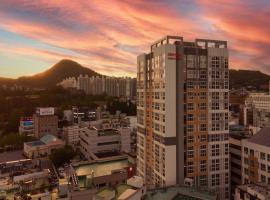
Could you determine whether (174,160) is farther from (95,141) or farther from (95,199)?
(95,141)

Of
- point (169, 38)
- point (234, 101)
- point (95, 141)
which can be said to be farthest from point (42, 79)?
point (169, 38)

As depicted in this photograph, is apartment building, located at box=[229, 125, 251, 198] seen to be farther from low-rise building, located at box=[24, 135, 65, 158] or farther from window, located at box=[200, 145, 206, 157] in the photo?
low-rise building, located at box=[24, 135, 65, 158]

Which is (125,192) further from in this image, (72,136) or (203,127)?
(72,136)

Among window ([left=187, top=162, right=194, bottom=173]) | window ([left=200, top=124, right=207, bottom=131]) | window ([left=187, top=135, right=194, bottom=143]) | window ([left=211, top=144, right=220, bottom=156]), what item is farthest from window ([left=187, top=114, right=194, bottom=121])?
window ([left=187, top=162, right=194, bottom=173])

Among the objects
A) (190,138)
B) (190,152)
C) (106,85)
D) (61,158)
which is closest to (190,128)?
(190,138)

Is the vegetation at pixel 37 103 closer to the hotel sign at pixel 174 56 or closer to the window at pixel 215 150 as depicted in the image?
the hotel sign at pixel 174 56
